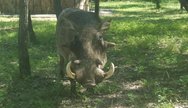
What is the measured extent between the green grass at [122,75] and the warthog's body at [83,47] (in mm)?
743

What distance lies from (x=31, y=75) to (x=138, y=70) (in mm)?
2692

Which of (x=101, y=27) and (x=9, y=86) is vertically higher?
(x=101, y=27)

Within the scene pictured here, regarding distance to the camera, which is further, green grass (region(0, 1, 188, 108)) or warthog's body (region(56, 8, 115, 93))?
green grass (region(0, 1, 188, 108))

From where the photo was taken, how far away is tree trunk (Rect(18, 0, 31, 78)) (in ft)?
34.8

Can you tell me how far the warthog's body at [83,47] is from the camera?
26.3ft

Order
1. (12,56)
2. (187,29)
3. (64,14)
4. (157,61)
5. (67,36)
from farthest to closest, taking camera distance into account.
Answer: (187,29) < (12,56) < (157,61) < (64,14) < (67,36)

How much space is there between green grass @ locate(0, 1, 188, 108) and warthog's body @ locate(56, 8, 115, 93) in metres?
0.74

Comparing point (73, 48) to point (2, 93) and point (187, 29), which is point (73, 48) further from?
point (187, 29)

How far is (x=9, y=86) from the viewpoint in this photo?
10156mm

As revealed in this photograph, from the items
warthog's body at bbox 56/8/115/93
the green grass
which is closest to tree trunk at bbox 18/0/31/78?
the green grass

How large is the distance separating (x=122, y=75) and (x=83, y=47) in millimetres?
3008

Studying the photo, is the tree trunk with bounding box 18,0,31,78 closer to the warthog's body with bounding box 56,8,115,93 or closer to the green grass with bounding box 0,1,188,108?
the green grass with bounding box 0,1,188,108

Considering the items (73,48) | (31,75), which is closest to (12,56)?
(31,75)

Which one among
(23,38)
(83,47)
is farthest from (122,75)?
(83,47)
